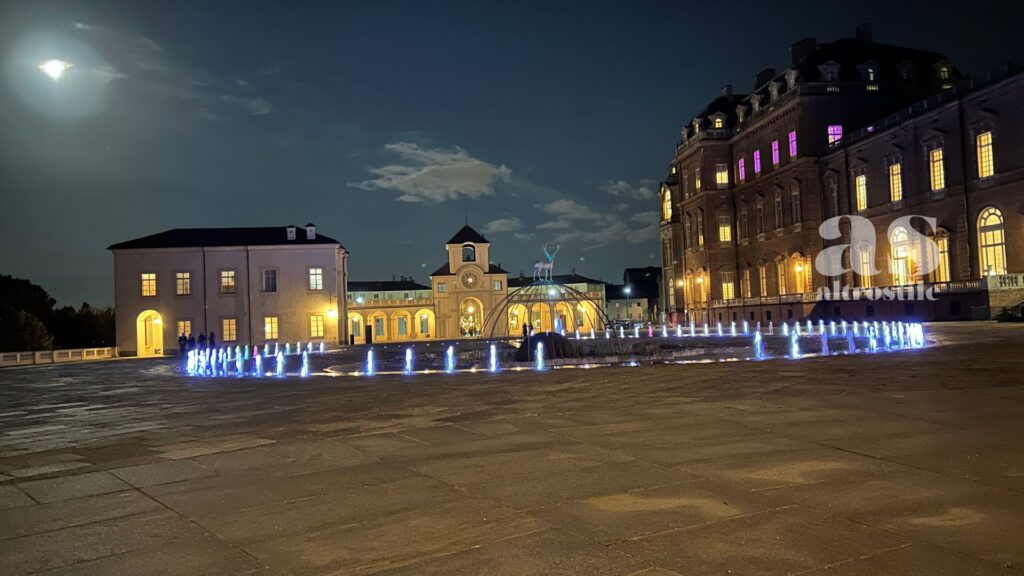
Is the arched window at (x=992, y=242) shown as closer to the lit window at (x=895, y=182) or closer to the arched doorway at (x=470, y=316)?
the lit window at (x=895, y=182)

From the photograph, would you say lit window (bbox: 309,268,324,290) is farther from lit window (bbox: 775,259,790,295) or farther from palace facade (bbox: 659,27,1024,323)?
lit window (bbox: 775,259,790,295)

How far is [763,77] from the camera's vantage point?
72.6 metres

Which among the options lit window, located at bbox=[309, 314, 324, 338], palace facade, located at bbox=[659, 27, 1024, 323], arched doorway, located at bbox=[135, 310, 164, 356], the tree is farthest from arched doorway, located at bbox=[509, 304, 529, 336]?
the tree

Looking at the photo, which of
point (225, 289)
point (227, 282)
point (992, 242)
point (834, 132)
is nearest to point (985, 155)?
point (992, 242)

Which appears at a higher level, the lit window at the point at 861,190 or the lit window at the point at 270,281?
the lit window at the point at 861,190

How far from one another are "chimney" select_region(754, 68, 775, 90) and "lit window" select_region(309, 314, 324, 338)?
45.8 metres

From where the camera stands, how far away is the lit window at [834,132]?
60.9 metres

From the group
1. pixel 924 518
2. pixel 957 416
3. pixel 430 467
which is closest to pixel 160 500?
pixel 430 467

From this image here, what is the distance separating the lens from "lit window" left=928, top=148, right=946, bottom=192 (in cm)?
4859

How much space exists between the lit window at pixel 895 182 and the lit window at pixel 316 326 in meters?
42.3

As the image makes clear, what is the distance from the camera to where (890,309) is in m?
50.7

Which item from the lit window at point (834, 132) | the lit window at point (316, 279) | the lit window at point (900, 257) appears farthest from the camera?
the lit window at point (834, 132)

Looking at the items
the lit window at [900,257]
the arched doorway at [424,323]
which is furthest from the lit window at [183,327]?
the lit window at [900,257]

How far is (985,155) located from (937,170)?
403cm
